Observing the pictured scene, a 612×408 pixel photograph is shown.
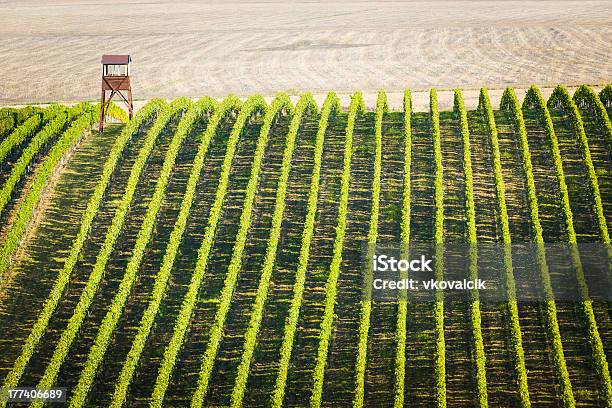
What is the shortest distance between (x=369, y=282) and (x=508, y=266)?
5.51m

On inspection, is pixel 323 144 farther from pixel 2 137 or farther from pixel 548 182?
pixel 2 137

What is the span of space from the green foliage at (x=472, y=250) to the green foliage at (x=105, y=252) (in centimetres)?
1373

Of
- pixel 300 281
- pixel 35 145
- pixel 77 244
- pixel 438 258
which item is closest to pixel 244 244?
pixel 300 281

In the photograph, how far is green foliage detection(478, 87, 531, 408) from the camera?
26.6 meters

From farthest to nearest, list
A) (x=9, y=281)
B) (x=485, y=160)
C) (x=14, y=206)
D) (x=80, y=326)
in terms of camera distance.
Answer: (x=485, y=160), (x=14, y=206), (x=9, y=281), (x=80, y=326)

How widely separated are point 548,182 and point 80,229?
67.5 feet

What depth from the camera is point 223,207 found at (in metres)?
34.4

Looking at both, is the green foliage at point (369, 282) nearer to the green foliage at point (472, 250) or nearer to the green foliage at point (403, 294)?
the green foliage at point (403, 294)

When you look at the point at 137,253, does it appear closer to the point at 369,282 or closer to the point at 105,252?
the point at 105,252

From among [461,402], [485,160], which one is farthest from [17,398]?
[485,160]

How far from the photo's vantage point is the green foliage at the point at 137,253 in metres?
26.9

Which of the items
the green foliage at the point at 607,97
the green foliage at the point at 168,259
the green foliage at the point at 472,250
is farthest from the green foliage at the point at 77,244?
the green foliage at the point at 607,97

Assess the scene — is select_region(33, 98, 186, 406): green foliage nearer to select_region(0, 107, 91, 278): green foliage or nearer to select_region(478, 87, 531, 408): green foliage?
select_region(0, 107, 91, 278): green foliage

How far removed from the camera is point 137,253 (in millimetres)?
31484
